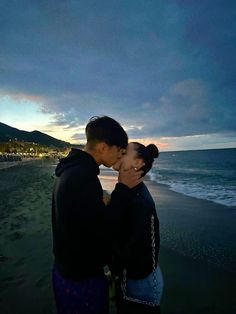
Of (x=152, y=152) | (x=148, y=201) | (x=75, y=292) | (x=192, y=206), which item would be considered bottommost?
(x=192, y=206)

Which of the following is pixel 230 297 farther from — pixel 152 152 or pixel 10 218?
pixel 10 218

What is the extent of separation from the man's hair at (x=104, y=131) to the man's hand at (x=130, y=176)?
0.92 ft

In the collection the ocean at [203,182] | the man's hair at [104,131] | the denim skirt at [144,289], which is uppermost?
the man's hair at [104,131]

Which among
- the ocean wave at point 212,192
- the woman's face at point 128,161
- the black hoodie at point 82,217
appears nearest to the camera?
the black hoodie at point 82,217

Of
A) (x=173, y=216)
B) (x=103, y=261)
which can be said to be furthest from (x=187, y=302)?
(x=173, y=216)

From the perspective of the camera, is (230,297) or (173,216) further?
(173,216)

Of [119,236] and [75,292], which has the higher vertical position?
[119,236]

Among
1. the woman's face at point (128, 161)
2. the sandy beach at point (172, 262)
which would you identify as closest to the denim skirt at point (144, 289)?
the woman's face at point (128, 161)

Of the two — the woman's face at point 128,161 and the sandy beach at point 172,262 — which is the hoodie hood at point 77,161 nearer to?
the woman's face at point 128,161

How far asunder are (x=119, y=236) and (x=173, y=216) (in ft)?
31.1

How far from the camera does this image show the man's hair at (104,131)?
2.21m

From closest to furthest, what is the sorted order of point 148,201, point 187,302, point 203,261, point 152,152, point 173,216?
point 148,201 < point 152,152 < point 187,302 < point 203,261 < point 173,216

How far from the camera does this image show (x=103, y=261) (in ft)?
7.17

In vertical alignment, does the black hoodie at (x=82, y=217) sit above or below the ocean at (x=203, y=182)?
above
